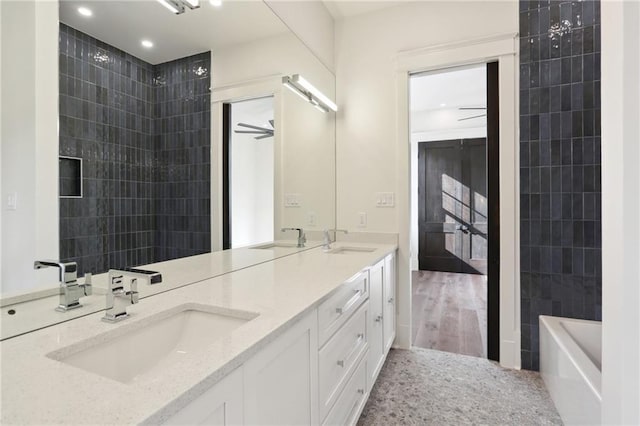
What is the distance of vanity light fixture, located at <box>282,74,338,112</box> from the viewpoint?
7.51ft

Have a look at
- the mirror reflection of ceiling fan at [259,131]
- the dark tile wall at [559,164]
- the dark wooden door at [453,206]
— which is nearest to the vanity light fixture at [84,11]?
the mirror reflection of ceiling fan at [259,131]

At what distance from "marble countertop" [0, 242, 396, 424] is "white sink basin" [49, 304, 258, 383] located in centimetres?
2

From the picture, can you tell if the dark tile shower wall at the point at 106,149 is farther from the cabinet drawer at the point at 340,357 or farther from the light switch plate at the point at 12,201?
the cabinet drawer at the point at 340,357

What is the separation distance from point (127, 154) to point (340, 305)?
1.01 meters

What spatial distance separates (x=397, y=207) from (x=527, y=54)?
1418mm

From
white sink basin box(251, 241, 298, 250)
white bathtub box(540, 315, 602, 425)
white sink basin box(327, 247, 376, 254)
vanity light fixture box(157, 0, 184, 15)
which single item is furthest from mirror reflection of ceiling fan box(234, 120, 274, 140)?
white bathtub box(540, 315, 602, 425)

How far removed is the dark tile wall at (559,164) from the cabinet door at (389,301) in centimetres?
91

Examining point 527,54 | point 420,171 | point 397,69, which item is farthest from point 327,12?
point 420,171

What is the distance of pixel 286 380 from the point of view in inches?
39.1

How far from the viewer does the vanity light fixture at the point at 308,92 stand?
229cm

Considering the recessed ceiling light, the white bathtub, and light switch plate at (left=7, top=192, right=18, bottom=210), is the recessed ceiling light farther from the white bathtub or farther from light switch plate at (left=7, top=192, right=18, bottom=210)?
the white bathtub

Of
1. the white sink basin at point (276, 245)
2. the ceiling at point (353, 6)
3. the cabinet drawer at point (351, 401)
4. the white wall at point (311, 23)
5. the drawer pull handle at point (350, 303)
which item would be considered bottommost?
the cabinet drawer at point (351, 401)

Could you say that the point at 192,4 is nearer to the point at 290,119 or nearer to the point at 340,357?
the point at 290,119

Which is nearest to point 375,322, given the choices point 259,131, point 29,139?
point 259,131
